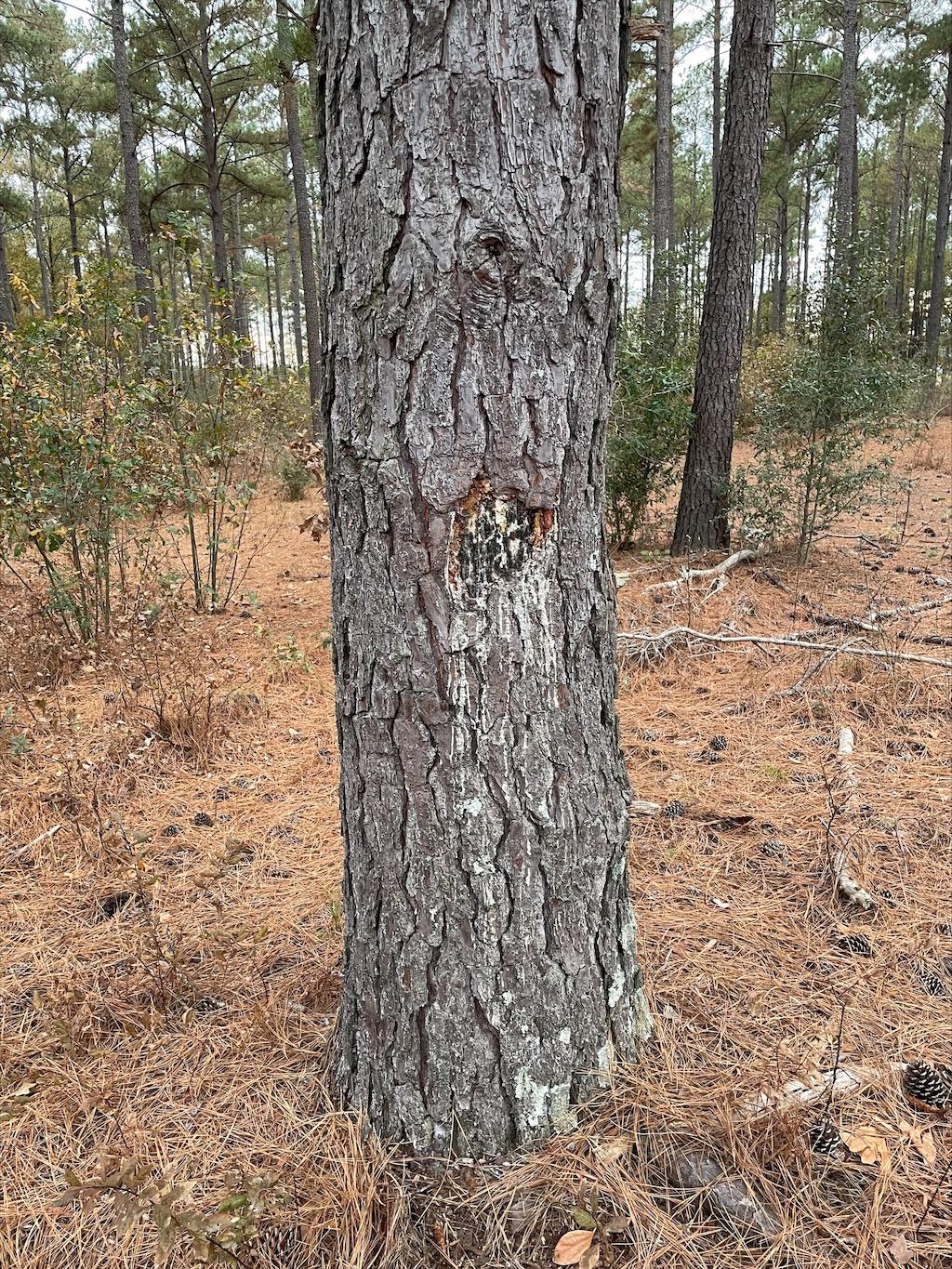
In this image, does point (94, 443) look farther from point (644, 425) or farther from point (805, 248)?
point (805, 248)

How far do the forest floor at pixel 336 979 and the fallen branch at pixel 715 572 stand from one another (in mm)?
1033

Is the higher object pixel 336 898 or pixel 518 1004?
pixel 518 1004

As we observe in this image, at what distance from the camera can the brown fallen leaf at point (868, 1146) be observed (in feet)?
4.30

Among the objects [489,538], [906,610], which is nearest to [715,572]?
[906,610]

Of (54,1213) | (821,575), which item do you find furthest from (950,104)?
(54,1213)

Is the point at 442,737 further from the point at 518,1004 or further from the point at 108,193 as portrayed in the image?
the point at 108,193

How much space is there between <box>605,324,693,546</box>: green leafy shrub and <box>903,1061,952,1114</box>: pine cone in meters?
4.73

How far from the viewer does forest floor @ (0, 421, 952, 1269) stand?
1.26 meters

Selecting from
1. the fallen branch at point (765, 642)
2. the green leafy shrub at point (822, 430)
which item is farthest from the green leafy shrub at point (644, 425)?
the fallen branch at point (765, 642)

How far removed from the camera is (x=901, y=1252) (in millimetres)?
1183

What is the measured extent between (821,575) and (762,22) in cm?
358

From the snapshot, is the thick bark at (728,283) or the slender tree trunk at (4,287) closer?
the thick bark at (728,283)

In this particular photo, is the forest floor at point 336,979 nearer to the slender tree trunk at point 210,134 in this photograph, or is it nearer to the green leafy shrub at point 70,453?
the green leafy shrub at point 70,453

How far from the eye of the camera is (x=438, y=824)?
1281mm
